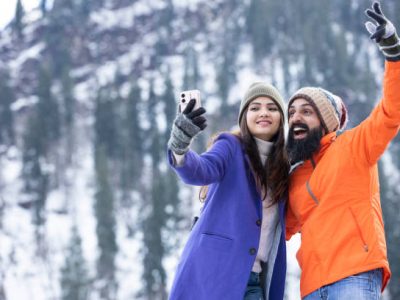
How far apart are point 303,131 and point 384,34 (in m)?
1.06

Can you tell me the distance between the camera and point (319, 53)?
93.9 metres

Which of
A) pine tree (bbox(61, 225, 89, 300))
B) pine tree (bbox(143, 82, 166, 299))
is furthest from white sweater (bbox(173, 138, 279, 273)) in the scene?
pine tree (bbox(143, 82, 166, 299))

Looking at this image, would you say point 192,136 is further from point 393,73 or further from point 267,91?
point 393,73

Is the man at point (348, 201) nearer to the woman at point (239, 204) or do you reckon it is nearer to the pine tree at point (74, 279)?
the woman at point (239, 204)

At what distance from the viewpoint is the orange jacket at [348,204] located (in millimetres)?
3793

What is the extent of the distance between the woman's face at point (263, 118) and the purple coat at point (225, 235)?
0.21 m

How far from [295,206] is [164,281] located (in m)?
46.7

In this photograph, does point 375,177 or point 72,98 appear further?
point 72,98

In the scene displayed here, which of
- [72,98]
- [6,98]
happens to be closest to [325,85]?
[72,98]

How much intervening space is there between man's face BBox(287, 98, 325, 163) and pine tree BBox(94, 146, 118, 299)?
50.3 metres

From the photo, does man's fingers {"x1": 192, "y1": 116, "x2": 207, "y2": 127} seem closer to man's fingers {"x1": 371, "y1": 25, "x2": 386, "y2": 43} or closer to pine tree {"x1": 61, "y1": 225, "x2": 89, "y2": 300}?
man's fingers {"x1": 371, "y1": 25, "x2": 386, "y2": 43}

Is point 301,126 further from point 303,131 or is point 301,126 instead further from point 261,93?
point 261,93

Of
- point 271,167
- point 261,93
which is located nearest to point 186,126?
point 271,167

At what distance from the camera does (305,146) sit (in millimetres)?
4316
